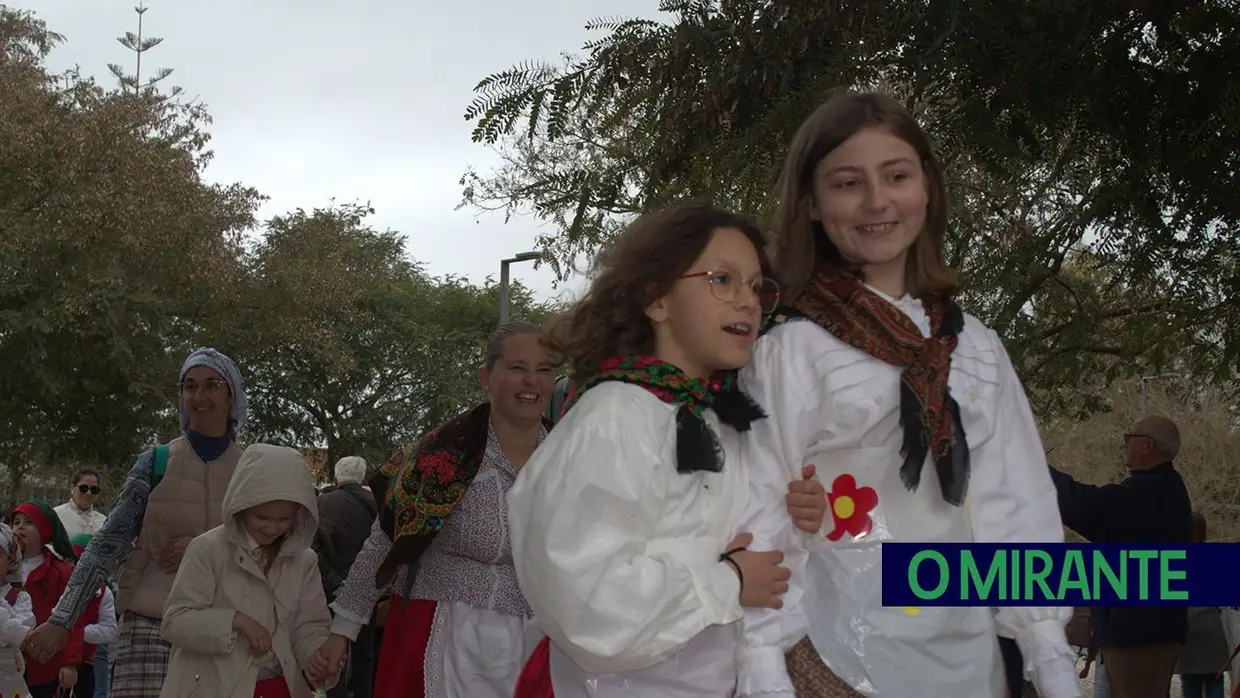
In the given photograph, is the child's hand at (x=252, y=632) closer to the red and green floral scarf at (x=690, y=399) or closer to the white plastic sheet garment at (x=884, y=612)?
the red and green floral scarf at (x=690, y=399)

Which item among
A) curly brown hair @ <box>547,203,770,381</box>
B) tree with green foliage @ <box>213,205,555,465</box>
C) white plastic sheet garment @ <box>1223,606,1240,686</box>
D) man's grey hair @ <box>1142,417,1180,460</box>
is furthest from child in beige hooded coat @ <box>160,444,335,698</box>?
tree with green foliage @ <box>213,205,555,465</box>

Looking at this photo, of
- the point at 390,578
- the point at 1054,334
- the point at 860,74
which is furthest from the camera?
the point at 1054,334

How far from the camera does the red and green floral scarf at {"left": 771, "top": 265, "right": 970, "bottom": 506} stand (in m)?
2.84

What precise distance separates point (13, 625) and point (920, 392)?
19.3ft

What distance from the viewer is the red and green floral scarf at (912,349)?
284 centimetres

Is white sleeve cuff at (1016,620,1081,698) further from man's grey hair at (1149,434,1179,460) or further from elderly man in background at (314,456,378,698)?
elderly man in background at (314,456,378,698)

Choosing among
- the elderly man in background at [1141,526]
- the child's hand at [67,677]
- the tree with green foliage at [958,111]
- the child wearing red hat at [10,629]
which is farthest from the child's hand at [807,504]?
the child's hand at [67,677]

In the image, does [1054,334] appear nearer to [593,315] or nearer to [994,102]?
[994,102]

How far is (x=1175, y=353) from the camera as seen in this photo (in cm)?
595

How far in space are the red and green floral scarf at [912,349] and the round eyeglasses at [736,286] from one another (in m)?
0.04

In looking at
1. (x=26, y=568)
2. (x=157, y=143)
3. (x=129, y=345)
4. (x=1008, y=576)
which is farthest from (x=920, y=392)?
(x=157, y=143)

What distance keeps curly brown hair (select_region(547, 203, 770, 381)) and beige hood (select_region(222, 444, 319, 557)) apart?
92.7 inches

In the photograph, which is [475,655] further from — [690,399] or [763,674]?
[763,674]

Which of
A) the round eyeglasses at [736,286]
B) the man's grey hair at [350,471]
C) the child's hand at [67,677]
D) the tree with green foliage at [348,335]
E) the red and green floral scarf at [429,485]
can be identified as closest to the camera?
the round eyeglasses at [736,286]
